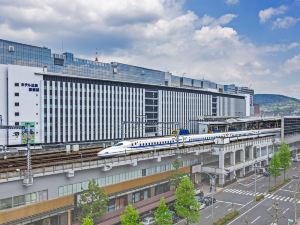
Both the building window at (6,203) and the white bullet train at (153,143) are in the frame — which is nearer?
the building window at (6,203)

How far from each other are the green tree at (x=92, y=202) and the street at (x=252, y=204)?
57.5ft

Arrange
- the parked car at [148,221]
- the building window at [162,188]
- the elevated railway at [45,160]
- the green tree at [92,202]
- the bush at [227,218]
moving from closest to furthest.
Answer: the green tree at [92,202] → the elevated railway at [45,160] → the parked car at [148,221] → the bush at [227,218] → the building window at [162,188]

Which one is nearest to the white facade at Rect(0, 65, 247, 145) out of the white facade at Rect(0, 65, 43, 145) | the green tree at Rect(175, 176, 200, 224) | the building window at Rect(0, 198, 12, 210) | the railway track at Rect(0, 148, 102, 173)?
the white facade at Rect(0, 65, 43, 145)

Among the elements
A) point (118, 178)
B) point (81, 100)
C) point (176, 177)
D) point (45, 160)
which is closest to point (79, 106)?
point (81, 100)

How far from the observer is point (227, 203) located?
63.4 m

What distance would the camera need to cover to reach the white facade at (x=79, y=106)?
97.6 m

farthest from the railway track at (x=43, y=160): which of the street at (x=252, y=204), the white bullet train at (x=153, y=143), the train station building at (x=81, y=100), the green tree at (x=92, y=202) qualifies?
the train station building at (x=81, y=100)

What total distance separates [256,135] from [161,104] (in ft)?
160

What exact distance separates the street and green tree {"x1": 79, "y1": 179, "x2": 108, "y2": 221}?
17.5 meters

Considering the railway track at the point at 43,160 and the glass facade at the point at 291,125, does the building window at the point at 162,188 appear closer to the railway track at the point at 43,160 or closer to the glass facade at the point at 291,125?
the railway track at the point at 43,160

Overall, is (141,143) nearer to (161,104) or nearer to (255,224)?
(255,224)

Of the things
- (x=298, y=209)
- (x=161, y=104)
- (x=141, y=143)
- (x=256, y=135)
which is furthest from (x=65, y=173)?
(x=161, y=104)

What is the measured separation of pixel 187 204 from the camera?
4781cm

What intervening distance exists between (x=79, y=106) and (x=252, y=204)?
68.8 metres
